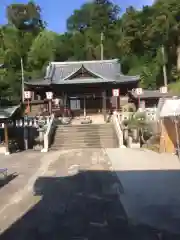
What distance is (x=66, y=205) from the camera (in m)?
8.19

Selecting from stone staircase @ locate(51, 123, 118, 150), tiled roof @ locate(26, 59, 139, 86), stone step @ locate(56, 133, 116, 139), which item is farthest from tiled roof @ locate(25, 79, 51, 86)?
stone step @ locate(56, 133, 116, 139)

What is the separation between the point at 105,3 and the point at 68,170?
61645 millimetres

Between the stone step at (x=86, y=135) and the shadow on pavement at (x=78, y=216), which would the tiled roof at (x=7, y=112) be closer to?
the stone step at (x=86, y=135)

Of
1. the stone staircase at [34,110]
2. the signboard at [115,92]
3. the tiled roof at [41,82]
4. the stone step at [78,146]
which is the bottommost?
the stone step at [78,146]

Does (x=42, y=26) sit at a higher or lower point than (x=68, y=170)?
higher

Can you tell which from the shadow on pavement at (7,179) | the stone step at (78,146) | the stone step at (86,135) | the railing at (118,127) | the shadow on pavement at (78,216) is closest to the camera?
the shadow on pavement at (78,216)

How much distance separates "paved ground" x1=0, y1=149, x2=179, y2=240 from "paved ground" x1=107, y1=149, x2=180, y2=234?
0.28m

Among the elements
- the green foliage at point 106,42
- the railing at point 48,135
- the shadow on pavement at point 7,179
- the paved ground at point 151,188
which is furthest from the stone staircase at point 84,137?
the green foliage at point 106,42

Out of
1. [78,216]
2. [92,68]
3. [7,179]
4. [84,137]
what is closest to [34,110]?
[92,68]

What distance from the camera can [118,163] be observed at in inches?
550

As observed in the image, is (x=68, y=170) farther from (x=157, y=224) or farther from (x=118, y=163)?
(x=157, y=224)

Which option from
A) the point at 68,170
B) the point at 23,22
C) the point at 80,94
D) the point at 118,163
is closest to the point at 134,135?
the point at 118,163

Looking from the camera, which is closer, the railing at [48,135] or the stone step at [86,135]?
→ the railing at [48,135]

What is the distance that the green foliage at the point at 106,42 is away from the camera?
42.7 m
